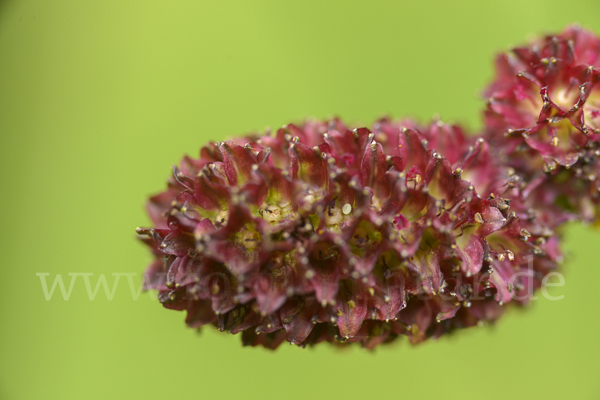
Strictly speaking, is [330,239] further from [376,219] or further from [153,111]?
[153,111]

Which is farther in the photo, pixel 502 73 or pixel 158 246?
pixel 502 73

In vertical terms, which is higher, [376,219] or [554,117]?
[554,117]

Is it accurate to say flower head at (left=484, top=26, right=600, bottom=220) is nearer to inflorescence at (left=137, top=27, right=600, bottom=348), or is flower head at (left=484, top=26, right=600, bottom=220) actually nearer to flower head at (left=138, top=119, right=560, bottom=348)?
inflorescence at (left=137, top=27, right=600, bottom=348)

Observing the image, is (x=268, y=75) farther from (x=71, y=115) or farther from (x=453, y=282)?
(x=453, y=282)

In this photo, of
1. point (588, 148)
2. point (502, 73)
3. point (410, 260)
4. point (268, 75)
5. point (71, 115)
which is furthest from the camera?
point (268, 75)

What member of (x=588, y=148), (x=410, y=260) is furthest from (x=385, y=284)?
(x=588, y=148)

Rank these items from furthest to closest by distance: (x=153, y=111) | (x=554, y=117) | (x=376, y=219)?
(x=153, y=111) → (x=554, y=117) → (x=376, y=219)

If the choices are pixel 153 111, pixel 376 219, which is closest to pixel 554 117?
pixel 376 219

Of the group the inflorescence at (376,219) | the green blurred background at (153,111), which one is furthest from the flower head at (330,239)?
the green blurred background at (153,111)
